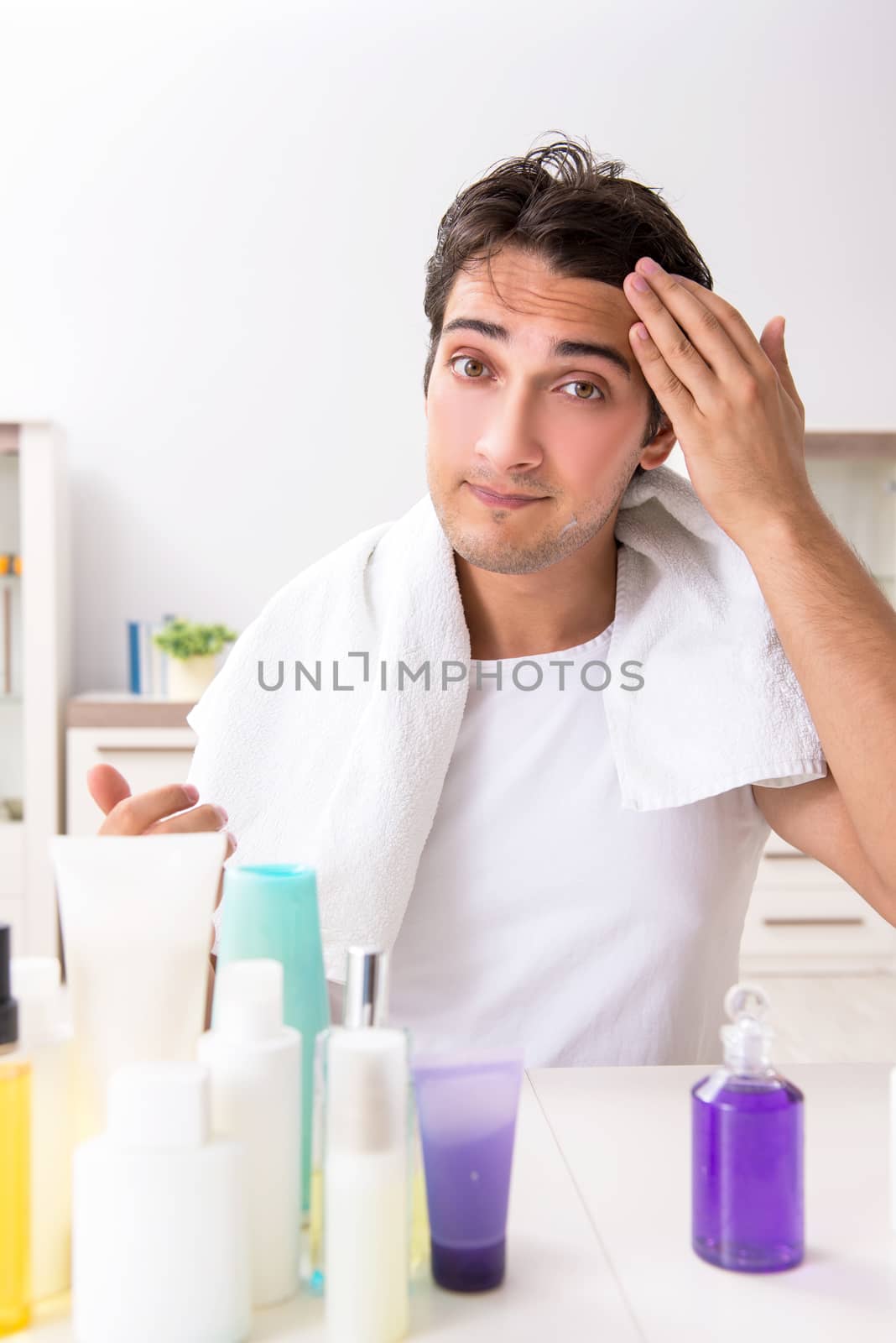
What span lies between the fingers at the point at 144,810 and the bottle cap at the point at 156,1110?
0.32 metres

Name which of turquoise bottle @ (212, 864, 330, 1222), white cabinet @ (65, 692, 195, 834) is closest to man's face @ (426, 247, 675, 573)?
turquoise bottle @ (212, 864, 330, 1222)

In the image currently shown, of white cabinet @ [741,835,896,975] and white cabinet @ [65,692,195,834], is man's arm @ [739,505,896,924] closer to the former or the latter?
white cabinet @ [65,692,195,834]

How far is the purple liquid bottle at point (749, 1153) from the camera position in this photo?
65cm

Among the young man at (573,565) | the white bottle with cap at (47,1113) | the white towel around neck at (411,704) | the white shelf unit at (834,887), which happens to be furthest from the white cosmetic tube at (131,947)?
the white shelf unit at (834,887)

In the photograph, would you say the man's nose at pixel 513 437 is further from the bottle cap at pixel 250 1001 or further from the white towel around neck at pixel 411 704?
the bottle cap at pixel 250 1001

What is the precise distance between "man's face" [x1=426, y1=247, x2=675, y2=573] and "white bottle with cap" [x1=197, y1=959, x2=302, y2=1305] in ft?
2.10

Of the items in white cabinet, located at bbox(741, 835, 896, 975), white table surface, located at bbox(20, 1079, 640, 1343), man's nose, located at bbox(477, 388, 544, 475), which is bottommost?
white cabinet, located at bbox(741, 835, 896, 975)

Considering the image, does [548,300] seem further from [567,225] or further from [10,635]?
[10,635]

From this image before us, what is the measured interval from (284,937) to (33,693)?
8.13 ft

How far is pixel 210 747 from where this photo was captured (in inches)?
48.8

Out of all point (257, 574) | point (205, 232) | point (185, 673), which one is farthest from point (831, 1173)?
point (205, 232)

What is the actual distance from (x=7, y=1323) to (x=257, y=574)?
2.86 m

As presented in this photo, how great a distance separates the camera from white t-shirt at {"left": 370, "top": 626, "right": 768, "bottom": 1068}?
3.81ft

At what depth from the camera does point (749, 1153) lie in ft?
2.13
